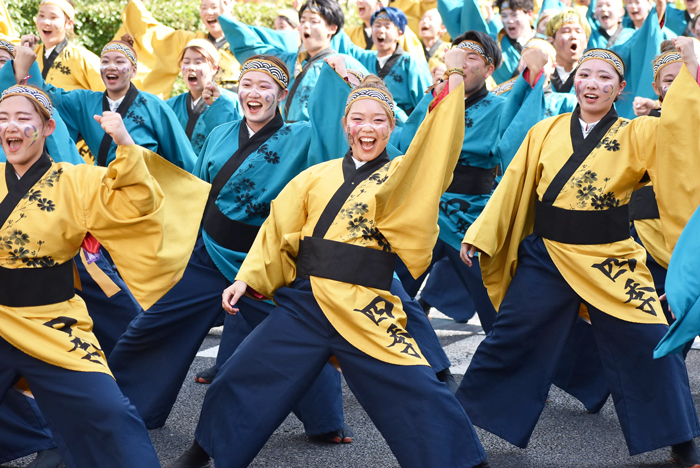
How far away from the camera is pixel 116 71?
4.74m

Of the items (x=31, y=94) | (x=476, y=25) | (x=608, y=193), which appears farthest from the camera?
(x=476, y=25)

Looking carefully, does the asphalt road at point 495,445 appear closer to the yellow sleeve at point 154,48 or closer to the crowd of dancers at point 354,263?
the crowd of dancers at point 354,263

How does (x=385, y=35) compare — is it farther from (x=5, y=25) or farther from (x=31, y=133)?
(x=31, y=133)

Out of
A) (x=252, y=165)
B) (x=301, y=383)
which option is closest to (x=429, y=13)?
(x=252, y=165)

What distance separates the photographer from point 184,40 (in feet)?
24.7

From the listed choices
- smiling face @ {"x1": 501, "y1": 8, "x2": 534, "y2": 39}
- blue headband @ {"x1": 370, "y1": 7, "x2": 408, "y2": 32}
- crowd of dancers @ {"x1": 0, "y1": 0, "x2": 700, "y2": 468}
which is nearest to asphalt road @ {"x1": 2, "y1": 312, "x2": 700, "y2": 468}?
crowd of dancers @ {"x1": 0, "y1": 0, "x2": 700, "y2": 468}

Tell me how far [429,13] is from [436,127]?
4.60 m

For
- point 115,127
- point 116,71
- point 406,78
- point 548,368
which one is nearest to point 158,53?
point 406,78

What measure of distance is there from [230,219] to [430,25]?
13.9 ft

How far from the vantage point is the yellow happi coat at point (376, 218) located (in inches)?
112

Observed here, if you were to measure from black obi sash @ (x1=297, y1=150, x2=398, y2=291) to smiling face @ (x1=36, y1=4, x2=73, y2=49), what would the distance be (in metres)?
3.91

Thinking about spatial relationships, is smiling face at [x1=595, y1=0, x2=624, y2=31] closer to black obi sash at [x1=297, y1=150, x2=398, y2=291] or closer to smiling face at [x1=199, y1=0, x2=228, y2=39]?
smiling face at [x1=199, y1=0, x2=228, y2=39]

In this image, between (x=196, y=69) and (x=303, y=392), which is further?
(x=196, y=69)

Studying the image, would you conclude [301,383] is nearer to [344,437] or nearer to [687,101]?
[344,437]
